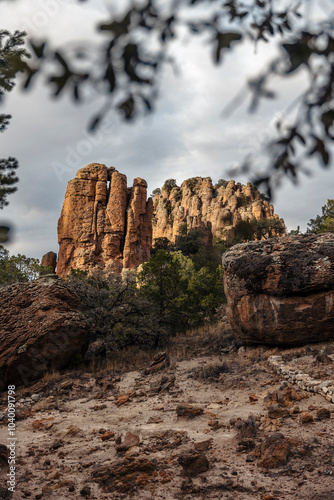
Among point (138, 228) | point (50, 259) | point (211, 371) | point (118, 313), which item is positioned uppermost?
point (138, 228)

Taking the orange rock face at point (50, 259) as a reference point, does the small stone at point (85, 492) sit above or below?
below

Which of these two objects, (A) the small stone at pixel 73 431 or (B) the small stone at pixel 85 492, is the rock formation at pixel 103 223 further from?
(B) the small stone at pixel 85 492

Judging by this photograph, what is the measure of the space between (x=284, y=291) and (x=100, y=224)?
3417 centimetres

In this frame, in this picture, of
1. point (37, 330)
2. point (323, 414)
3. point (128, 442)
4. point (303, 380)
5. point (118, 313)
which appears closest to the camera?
point (128, 442)

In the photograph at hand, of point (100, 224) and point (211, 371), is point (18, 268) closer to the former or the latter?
point (211, 371)

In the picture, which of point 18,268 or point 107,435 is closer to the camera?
point 107,435

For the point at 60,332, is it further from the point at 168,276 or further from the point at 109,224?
the point at 109,224

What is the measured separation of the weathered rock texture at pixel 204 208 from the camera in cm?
5941

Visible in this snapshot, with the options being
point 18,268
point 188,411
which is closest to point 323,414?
point 188,411

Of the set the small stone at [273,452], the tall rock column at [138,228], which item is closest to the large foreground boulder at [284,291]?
the small stone at [273,452]

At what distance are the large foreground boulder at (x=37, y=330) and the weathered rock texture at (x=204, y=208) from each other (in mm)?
43522

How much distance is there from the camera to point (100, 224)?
41.5m

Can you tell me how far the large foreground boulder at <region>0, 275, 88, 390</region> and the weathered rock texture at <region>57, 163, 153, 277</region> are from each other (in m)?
29.3

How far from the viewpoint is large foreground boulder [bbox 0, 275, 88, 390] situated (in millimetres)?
8844
